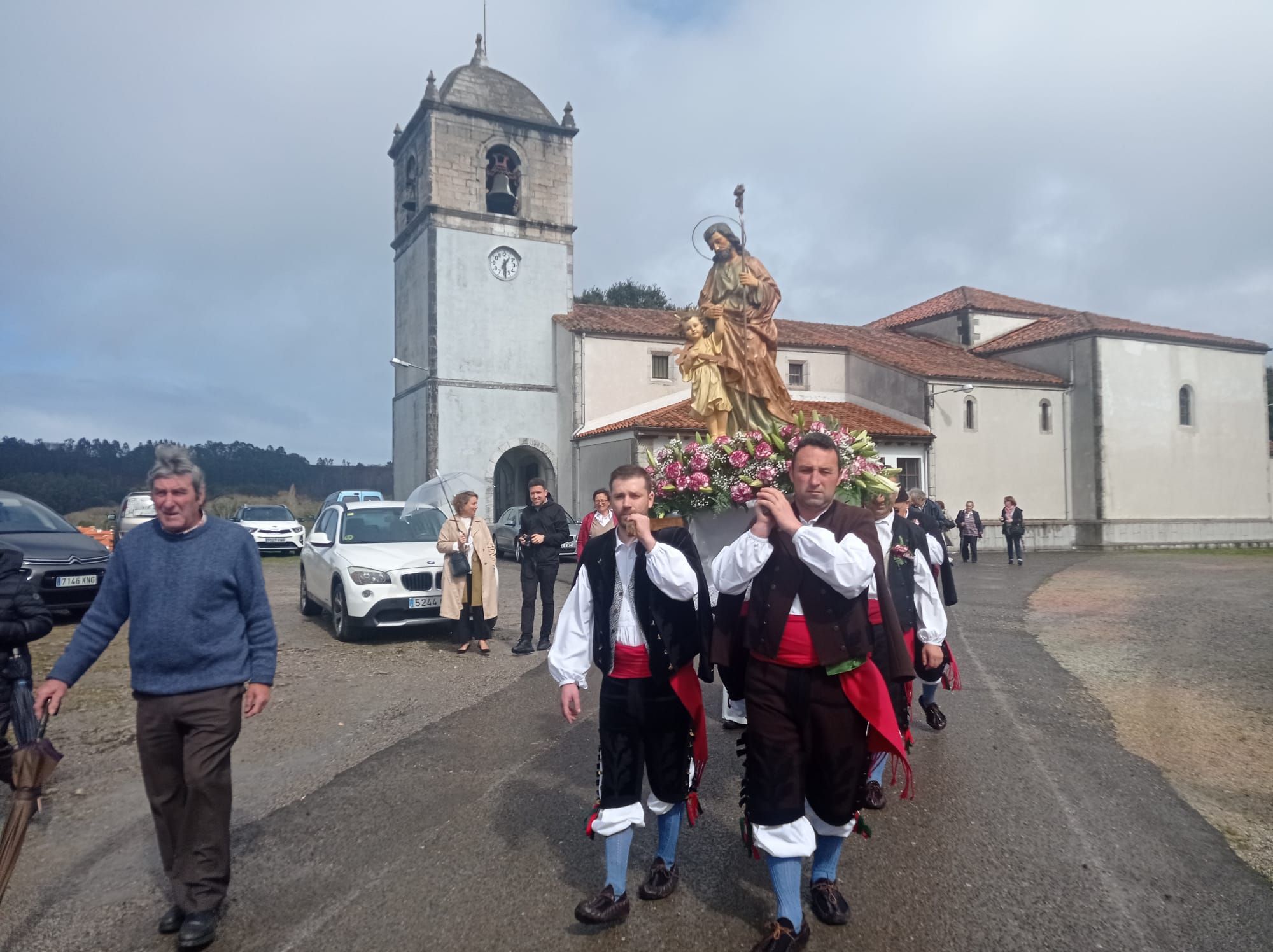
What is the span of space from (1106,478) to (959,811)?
94.7 feet

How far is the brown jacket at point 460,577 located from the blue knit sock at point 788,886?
6.89 metres

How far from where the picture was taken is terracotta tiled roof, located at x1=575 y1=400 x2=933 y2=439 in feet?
84.1

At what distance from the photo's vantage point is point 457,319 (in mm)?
29422

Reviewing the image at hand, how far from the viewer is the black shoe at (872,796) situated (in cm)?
347

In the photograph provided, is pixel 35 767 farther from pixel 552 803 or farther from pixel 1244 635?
pixel 1244 635

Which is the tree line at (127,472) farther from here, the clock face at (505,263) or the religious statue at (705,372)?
the religious statue at (705,372)

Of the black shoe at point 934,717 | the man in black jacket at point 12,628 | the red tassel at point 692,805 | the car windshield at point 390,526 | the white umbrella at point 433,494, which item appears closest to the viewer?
the red tassel at point 692,805

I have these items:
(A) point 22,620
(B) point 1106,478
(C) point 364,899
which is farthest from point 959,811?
(B) point 1106,478

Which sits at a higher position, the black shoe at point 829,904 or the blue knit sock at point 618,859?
the blue knit sock at point 618,859

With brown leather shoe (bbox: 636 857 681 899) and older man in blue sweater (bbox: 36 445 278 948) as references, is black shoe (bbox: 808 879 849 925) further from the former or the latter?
older man in blue sweater (bbox: 36 445 278 948)

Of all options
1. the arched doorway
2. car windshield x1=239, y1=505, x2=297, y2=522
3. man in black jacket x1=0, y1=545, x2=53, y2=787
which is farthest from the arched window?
man in black jacket x1=0, y1=545, x2=53, y2=787

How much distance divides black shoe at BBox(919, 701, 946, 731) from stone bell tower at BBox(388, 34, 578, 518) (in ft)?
75.8

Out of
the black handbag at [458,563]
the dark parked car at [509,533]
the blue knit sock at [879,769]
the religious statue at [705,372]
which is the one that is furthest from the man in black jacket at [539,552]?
the dark parked car at [509,533]

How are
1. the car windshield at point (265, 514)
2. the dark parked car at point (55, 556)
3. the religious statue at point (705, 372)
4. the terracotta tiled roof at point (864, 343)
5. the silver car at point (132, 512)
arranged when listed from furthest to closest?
1. the terracotta tiled roof at point (864, 343)
2. the car windshield at point (265, 514)
3. the silver car at point (132, 512)
4. the dark parked car at point (55, 556)
5. the religious statue at point (705, 372)
